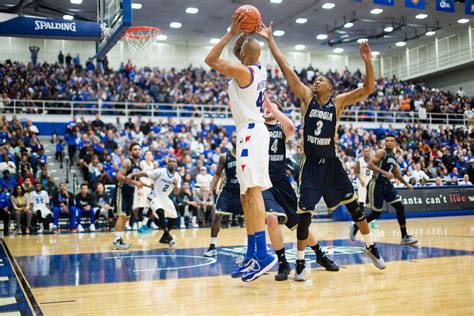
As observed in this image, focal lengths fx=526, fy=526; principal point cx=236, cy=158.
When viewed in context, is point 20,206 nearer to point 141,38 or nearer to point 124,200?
point 124,200

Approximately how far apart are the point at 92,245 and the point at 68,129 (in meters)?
9.47

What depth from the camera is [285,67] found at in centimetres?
530

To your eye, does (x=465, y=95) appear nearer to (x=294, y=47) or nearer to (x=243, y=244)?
(x=294, y=47)

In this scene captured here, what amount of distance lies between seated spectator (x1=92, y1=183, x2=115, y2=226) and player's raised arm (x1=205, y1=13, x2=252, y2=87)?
33.8 ft

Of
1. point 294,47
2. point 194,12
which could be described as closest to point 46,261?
point 194,12

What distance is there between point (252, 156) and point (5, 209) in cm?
1039

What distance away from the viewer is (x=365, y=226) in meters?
6.07

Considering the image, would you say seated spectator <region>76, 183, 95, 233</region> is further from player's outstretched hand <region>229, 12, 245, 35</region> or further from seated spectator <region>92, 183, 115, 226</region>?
player's outstretched hand <region>229, 12, 245, 35</region>

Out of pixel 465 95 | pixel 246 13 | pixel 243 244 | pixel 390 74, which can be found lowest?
pixel 243 244

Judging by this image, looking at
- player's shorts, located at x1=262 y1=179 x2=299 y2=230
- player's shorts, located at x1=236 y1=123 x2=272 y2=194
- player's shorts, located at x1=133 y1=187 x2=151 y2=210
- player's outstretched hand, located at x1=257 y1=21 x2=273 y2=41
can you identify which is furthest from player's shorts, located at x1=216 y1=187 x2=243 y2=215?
player's shorts, located at x1=133 y1=187 x2=151 y2=210

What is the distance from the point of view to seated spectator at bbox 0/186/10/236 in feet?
43.6

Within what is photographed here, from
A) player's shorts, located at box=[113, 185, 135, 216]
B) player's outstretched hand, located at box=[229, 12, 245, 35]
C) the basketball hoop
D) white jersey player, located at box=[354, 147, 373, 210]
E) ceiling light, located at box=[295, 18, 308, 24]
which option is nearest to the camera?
player's outstretched hand, located at box=[229, 12, 245, 35]

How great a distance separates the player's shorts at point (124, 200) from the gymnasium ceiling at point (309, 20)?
51.1ft

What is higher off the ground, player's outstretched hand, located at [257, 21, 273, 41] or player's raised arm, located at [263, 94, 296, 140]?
player's outstretched hand, located at [257, 21, 273, 41]
